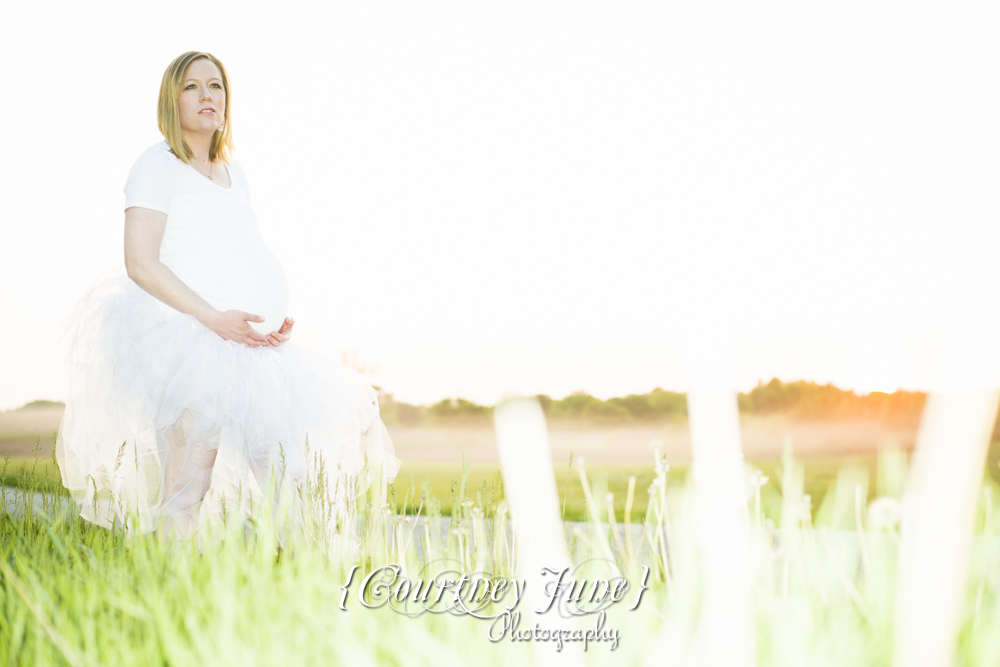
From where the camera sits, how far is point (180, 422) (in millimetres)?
2732

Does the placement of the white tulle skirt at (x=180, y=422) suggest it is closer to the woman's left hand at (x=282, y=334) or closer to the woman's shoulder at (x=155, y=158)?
the woman's left hand at (x=282, y=334)

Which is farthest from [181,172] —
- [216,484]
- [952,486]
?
[952,486]

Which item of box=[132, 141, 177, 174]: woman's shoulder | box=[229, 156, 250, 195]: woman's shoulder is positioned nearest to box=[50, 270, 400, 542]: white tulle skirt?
box=[132, 141, 177, 174]: woman's shoulder

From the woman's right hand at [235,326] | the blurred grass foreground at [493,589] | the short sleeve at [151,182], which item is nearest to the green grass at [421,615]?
the blurred grass foreground at [493,589]

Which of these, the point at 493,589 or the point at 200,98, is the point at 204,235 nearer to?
the point at 200,98

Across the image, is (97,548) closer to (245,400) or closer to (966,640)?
(245,400)

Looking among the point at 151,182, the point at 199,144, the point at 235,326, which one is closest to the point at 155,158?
the point at 151,182

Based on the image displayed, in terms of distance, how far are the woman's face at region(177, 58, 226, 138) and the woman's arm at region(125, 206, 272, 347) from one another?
0.49 m

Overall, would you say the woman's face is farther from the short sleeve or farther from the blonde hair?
the short sleeve

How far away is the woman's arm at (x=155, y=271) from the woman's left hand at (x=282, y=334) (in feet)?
0.69

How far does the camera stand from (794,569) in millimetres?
2117

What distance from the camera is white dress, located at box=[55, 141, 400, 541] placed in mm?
2697

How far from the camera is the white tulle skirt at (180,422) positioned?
2688 millimetres

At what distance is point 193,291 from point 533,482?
5.16ft
